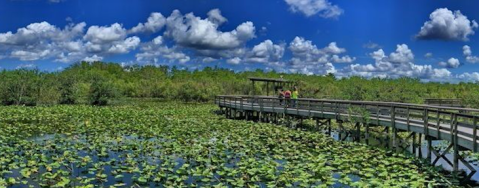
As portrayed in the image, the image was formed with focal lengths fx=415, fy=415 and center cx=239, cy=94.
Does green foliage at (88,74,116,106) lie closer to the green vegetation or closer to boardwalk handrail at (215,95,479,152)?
boardwalk handrail at (215,95,479,152)

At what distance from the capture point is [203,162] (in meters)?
11.6

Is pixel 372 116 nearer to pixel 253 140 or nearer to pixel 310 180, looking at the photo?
pixel 253 140

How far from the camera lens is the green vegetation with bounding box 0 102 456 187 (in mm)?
9430

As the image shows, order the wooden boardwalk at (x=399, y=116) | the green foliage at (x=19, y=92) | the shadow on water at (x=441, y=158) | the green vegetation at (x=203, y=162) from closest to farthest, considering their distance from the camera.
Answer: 1. the green vegetation at (x=203, y=162)
2. the shadow on water at (x=441, y=158)
3. the wooden boardwalk at (x=399, y=116)
4. the green foliage at (x=19, y=92)

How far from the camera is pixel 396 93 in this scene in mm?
42406

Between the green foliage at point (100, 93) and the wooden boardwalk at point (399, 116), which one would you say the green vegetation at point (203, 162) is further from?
the green foliage at point (100, 93)

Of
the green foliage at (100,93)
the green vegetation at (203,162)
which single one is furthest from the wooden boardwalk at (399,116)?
the green foliage at (100,93)

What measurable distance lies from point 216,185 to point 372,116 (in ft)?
33.6

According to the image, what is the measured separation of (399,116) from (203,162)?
367 inches

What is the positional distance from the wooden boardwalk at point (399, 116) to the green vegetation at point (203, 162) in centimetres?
108

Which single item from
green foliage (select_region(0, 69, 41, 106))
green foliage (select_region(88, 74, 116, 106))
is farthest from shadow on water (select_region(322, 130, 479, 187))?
green foliage (select_region(0, 69, 41, 106))

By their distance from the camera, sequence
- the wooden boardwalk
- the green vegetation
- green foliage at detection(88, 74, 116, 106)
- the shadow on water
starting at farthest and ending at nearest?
green foliage at detection(88, 74, 116, 106) < the wooden boardwalk < the shadow on water < the green vegetation

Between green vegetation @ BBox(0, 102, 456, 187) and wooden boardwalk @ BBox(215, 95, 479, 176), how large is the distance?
3.55 feet

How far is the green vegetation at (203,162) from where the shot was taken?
9.43 metres
